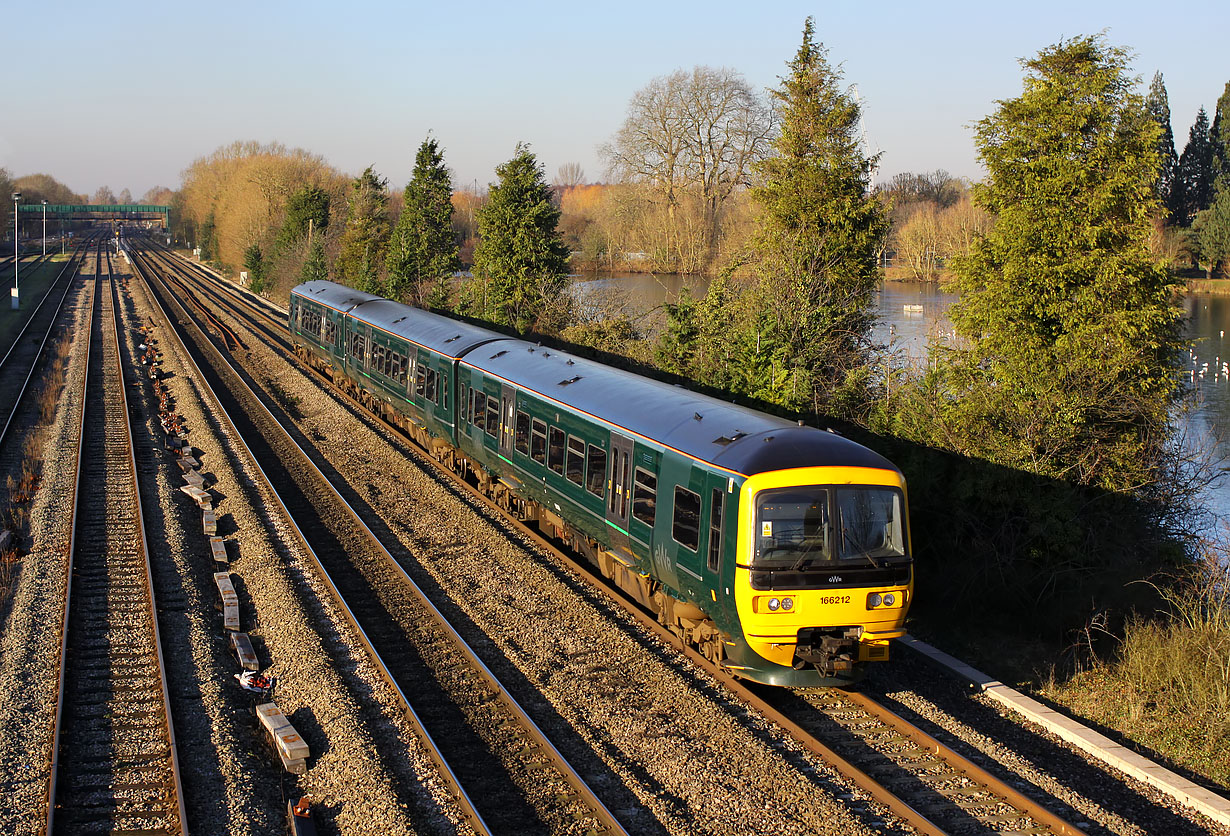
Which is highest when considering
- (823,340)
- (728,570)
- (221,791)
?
(823,340)

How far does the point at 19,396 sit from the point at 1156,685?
27.2 metres

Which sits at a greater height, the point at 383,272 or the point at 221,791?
the point at 383,272

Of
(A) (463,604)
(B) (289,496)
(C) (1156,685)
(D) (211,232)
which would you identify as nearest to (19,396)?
(B) (289,496)

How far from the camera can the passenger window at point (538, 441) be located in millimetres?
14320

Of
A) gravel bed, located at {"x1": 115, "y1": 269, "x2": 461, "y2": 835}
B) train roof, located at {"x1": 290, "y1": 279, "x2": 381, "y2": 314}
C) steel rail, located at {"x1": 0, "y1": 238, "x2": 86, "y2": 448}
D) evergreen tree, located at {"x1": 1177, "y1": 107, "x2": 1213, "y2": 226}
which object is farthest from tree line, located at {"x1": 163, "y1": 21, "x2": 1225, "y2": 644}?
evergreen tree, located at {"x1": 1177, "y1": 107, "x2": 1213, "y2": 226}

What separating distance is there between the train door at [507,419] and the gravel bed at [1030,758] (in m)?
6.95

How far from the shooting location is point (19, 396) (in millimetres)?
26625

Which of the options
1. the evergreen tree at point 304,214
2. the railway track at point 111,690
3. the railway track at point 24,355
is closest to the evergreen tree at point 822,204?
the railway track at point 111,690

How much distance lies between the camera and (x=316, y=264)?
53500mm

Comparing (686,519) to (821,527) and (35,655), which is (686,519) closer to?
(821,527)

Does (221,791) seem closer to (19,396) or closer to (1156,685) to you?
(1156,685)

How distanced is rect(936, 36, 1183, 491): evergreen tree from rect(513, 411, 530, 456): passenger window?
599 centimetres

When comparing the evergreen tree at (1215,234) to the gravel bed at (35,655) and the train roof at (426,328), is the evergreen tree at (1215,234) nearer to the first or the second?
the train roof at (426,328)

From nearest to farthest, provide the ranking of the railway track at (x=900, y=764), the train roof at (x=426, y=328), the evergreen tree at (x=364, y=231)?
the railway track at (x=900, y=764) < the train roof at (x=426, y=328) < the evergreen tree at (x=364, y=231)
